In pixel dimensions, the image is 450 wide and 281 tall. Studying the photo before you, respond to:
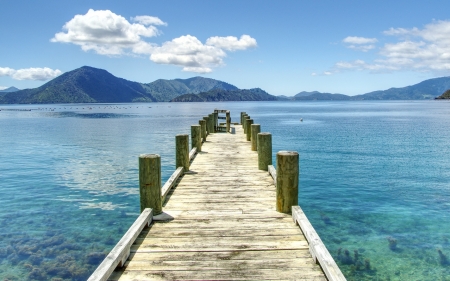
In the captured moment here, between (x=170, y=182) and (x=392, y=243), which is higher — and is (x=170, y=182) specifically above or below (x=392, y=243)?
above

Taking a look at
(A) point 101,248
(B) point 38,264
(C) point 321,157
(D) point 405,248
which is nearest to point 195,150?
(A) point 101,248

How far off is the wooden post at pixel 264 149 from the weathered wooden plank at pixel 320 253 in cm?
487

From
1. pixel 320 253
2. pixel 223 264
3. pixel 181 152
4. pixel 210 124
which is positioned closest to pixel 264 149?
pixel 181 152

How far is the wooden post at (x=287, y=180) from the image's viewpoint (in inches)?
284

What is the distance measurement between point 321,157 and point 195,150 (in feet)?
50.7

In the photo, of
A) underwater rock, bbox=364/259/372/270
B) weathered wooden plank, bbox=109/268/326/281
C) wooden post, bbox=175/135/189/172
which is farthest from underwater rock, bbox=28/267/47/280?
underwater rock, bbox=364/259/372/270

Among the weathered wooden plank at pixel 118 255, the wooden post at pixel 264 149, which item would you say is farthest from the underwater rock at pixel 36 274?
the wooden post at pixel 264 149

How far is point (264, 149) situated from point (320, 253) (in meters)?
6.52

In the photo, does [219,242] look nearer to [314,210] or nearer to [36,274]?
[36,274]

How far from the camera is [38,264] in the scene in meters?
10.7

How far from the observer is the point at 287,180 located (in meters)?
7.29

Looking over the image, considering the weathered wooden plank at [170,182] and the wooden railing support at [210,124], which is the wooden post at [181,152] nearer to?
the weathered wooden plank at [170,182]

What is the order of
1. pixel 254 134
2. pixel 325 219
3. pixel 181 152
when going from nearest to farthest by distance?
pixel 181 152
pixel 325 219
pixel 254 134

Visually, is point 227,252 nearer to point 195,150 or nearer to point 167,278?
point 167,278
